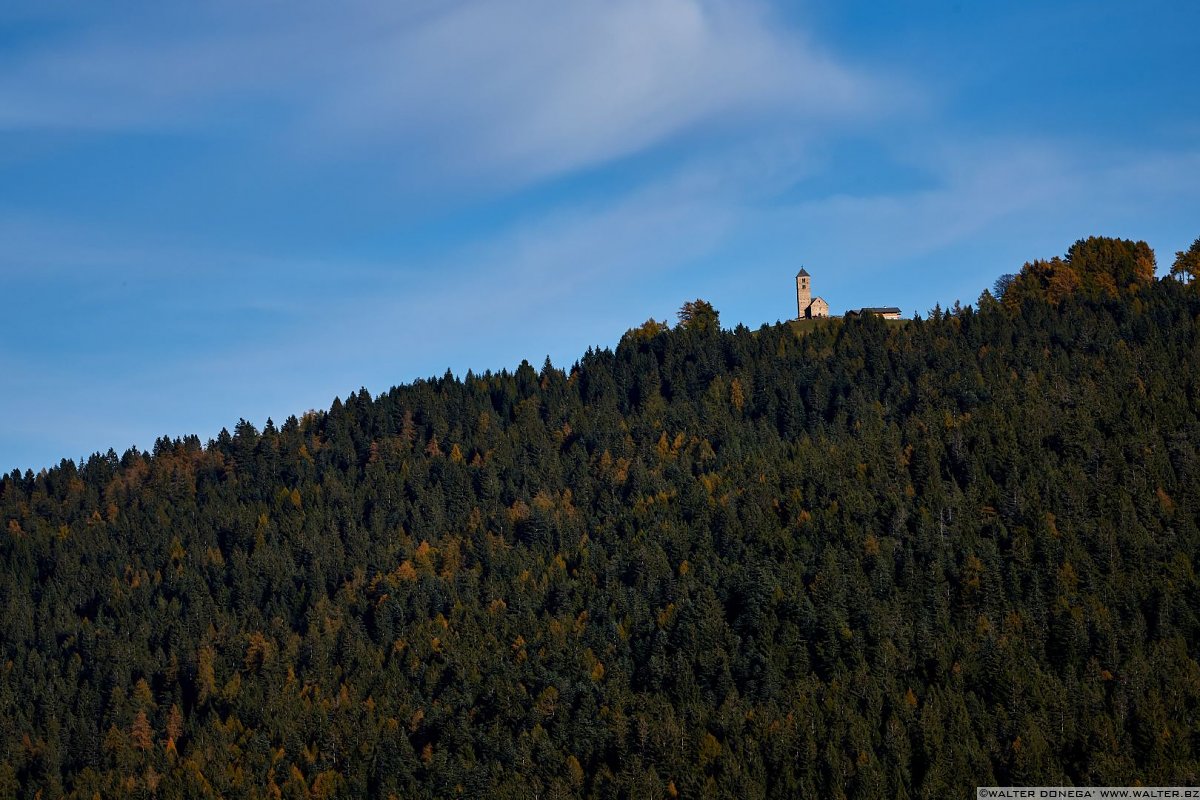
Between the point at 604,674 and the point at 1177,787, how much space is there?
5348 centimetres

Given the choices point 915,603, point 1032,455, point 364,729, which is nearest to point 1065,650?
point 915,603

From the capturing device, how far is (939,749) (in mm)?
134000

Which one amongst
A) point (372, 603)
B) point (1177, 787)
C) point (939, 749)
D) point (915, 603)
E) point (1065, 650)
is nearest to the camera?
point (1177, 787)

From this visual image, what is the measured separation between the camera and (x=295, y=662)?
588ft

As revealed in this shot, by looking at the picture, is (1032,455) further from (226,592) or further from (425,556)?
(226,592)

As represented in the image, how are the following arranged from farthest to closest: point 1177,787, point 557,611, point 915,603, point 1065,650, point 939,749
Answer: point 557,611, point 915,603, point 1065,650, point 939,749, point 1177,787

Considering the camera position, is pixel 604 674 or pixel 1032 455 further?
pixel 1032 455

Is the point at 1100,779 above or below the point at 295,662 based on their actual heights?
below

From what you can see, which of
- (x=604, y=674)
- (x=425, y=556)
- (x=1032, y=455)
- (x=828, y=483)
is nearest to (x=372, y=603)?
(x=425, y=556)

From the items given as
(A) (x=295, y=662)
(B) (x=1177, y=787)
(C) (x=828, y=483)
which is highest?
(C) (x=828, y=483)

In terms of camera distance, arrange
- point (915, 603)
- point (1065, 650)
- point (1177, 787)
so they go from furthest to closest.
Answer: point (915, 603), point (1065, 650), point (1177, 787)

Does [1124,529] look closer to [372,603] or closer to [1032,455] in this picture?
[1032,455]

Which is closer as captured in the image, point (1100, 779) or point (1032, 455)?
point (1100, 779)

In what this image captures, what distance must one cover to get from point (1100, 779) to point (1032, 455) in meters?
54.4
